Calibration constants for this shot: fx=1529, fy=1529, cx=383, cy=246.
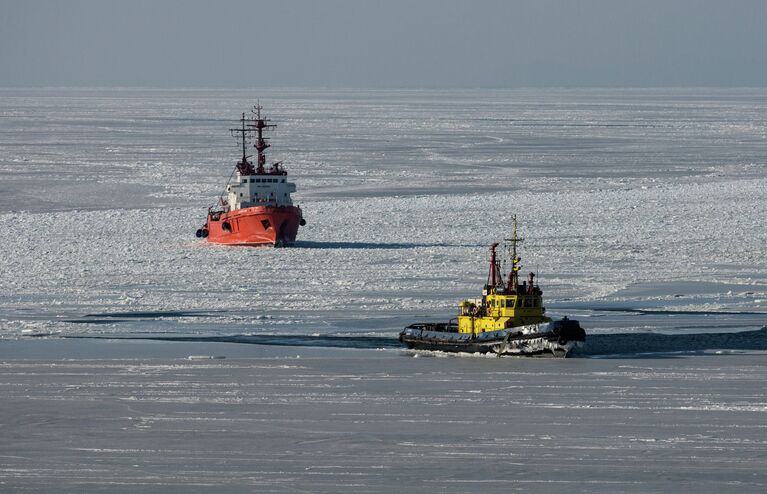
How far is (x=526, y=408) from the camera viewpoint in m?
19.6

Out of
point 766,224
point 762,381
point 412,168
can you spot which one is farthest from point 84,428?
point 412,168

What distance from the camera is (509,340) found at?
24375 millimetres

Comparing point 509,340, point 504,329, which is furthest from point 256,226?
point 509,340

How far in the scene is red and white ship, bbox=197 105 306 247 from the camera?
42219 mm

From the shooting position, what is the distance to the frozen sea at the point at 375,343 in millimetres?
16797

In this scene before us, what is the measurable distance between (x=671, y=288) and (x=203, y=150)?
172 feet

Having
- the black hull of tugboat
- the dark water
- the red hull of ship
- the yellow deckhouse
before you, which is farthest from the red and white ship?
the black hull of tugboat

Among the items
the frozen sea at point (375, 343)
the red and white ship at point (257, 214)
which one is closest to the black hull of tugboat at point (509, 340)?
the frozen sea at point (375, 343)

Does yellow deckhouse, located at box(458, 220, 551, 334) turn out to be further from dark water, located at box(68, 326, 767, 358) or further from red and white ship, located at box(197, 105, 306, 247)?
red and white ship, located at box(197, 105, 306, 247)

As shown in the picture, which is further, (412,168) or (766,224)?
(412,168)

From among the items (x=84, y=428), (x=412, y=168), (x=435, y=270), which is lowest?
(x=84, y=428)

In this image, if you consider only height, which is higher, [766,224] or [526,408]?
[766,224]

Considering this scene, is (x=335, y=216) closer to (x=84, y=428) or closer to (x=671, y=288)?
(x=671, y=288)

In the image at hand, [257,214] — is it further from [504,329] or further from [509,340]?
[509,340]
